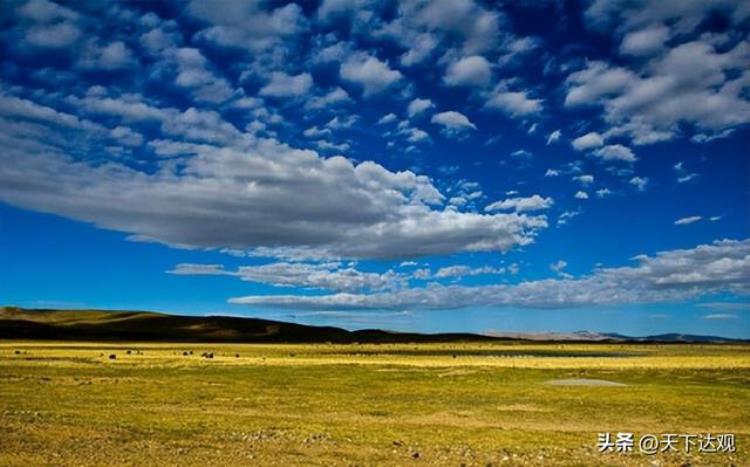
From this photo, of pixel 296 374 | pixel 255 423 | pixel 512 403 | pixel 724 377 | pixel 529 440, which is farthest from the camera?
pixel 296 374

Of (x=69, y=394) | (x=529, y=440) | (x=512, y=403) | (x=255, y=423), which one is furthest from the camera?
(x=69, y=394)

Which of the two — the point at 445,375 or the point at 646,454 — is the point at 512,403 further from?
the point at 445,375

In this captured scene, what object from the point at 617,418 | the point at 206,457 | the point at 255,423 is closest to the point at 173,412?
the point at 255,423

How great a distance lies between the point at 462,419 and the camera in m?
28.2

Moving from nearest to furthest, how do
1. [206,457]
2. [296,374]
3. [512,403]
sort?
[206,457] → [512,403] → [296,374]

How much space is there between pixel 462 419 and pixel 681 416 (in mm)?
9678

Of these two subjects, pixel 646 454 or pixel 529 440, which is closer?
pixel 646 454

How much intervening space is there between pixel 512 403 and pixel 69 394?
24668mm

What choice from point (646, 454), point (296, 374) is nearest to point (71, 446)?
point (646, 454)

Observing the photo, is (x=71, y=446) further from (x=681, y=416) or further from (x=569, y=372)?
(x=569, y=372)

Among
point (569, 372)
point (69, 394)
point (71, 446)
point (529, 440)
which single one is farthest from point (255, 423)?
point (569, 372)

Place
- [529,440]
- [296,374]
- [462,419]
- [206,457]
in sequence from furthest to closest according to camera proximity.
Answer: [296,374] → [462,419] → [529,440] → [206,457]

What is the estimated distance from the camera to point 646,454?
19016mm

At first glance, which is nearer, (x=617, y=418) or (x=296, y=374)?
(x=617, y=418)
